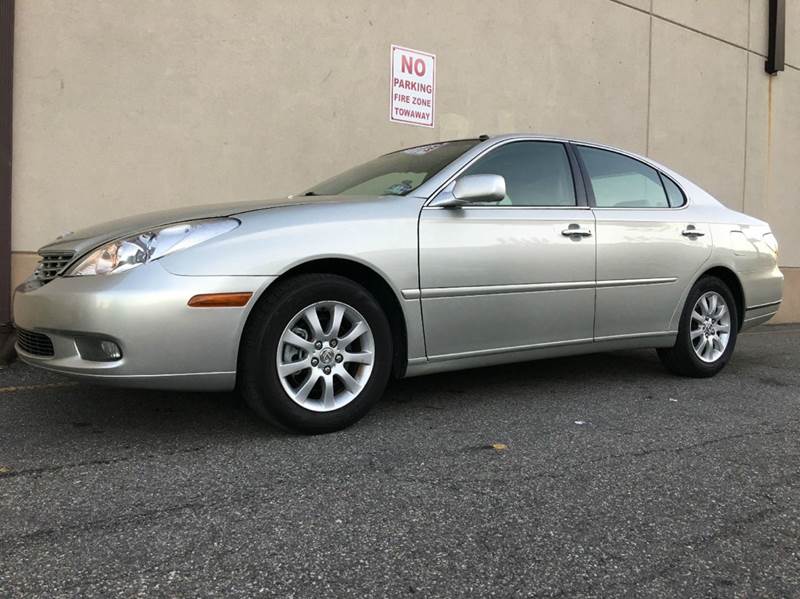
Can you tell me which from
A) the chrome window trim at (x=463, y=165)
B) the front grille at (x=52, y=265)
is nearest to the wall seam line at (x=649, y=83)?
the chrome window trim at (x=463, y=165)

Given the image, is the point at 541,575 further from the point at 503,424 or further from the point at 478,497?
the point at 503,424

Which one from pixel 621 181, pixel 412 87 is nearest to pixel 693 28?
pixel 412 87

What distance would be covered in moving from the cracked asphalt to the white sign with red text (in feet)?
12.3

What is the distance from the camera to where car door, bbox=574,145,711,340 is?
413 cm

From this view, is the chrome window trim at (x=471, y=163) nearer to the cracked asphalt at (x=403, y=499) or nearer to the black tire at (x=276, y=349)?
the black tire at (x=276, y=349)

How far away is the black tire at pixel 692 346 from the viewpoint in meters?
4.59

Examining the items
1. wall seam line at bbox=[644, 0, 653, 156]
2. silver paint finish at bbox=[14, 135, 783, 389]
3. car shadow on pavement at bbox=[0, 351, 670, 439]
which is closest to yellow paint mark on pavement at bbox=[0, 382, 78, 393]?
car shadow on pavement at bbox=[0, 351, 670, 439]

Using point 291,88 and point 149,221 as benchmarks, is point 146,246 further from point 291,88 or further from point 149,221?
point 291,88

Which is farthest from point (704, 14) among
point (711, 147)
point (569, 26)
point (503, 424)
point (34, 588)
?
point (34, 588)

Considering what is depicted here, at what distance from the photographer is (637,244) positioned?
4262mm

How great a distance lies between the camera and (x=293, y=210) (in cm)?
310

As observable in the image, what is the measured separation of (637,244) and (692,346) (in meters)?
0.92

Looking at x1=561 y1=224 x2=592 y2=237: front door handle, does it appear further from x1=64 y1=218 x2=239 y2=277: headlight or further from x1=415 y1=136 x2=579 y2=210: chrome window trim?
x1=64 y1=218 x2=239 y2=277: headlight

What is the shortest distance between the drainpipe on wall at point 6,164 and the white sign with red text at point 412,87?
3.31m
